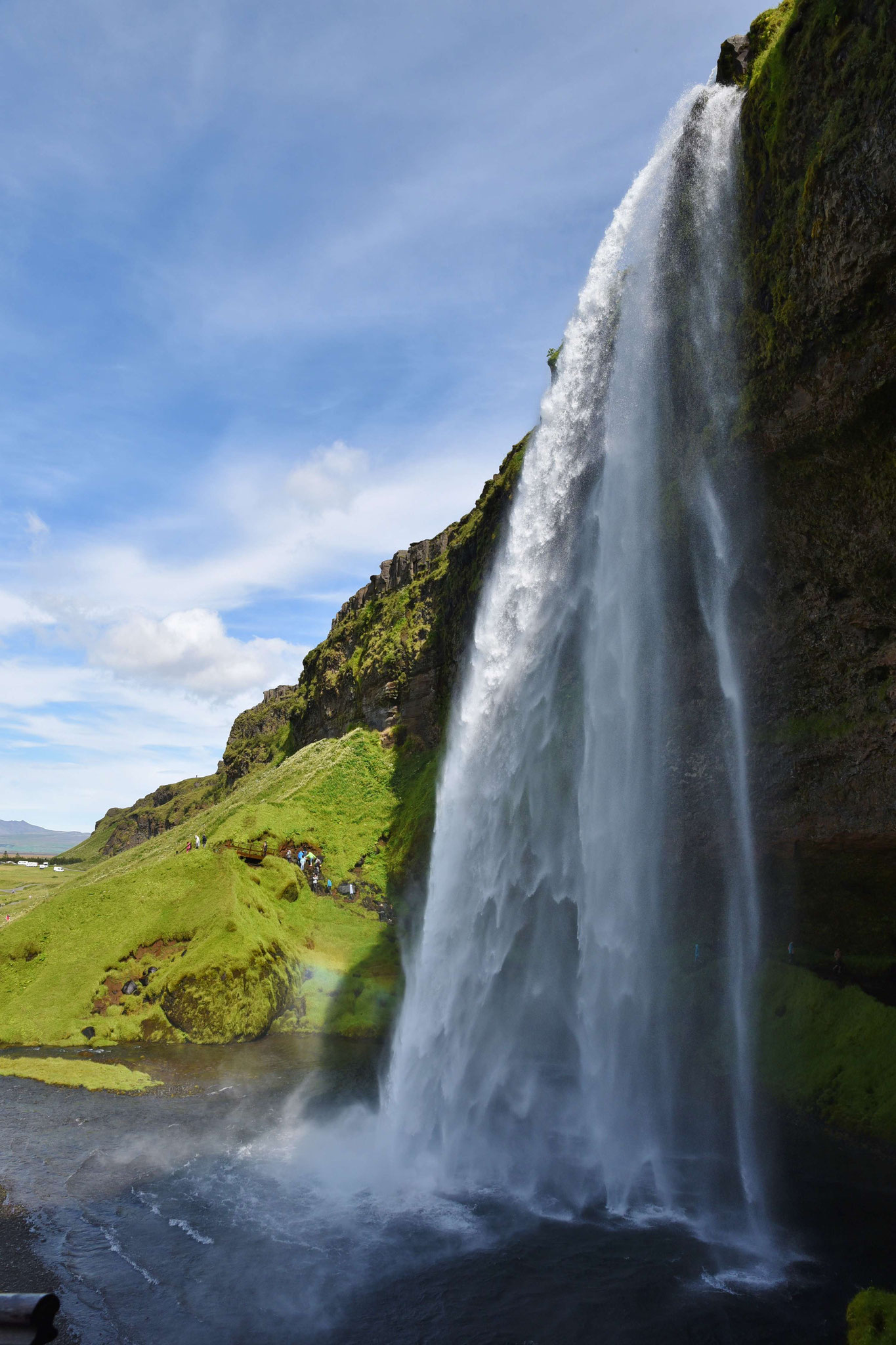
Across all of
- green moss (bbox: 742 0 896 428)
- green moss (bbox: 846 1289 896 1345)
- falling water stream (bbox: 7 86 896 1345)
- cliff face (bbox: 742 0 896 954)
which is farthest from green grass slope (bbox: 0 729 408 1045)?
green moss (bbox: 742 0 896 428)

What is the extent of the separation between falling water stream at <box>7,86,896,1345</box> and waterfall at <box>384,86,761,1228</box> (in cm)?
10

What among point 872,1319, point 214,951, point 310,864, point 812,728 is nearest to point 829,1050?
point 812,728

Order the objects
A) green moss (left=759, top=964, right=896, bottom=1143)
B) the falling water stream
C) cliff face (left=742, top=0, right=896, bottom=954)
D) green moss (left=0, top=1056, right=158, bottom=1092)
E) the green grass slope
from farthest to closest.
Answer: the green grass slope, green moss (left=0, top=1056, right=158, bottom=1092), green moss (left=759, top=964, right=896, bottom=1143), cliff face (left=742, top=0, right=896, bottom=954), the falling water stream

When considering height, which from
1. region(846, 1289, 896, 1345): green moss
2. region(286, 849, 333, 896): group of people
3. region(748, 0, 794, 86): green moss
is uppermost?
region(748, 0, 794, 86): green moss

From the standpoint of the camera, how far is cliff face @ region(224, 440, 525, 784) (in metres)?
39.8

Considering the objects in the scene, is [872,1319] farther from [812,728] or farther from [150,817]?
[150,817]

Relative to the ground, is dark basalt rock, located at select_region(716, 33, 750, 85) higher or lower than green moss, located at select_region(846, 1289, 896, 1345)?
higher

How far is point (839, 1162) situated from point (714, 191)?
78.8 feet

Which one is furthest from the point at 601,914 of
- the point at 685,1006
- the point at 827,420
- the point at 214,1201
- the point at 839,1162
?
the point at 827,420

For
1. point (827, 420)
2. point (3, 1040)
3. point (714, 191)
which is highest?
point (714, 191)

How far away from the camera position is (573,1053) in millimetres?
26094

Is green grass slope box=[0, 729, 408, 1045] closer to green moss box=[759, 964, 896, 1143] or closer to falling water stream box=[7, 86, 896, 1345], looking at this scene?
falling water stream box=[7, 86, 896, 1345]

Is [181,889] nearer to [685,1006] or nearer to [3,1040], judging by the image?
[3,1040]

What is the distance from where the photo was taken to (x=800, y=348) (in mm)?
17203
